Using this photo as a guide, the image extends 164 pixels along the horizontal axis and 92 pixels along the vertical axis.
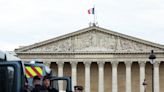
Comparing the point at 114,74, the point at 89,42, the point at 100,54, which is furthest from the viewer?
the point at 114,74

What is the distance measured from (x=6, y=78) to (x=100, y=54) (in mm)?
Result: 67901

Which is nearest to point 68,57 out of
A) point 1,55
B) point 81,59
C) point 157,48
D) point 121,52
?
point 81,59

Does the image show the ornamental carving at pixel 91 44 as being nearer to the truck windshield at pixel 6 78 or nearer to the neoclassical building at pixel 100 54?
the neoclassical building at pixel 100 54

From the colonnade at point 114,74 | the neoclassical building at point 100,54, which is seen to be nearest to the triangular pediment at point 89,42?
the neoclassical building at point 100,54

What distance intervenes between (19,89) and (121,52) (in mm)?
68037

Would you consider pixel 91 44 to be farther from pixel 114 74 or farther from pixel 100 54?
pixel 114 74

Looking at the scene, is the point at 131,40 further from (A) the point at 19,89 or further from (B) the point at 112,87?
(A) the point at 19,89

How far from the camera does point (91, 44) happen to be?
74.6 metres

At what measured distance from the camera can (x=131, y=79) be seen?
7581 centimetres

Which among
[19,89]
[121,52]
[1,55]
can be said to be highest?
[121,52]

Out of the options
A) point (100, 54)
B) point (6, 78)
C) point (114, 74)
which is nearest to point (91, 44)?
point (100, 54)

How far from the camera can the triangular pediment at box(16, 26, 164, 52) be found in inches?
2933

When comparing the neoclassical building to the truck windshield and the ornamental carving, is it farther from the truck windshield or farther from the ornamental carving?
the truck windshield

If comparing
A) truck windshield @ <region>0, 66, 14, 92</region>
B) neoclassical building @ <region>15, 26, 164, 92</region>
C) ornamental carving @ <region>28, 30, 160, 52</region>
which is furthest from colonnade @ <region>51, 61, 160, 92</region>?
truck windshield @ <region>0, 66, 14, 92</region>
